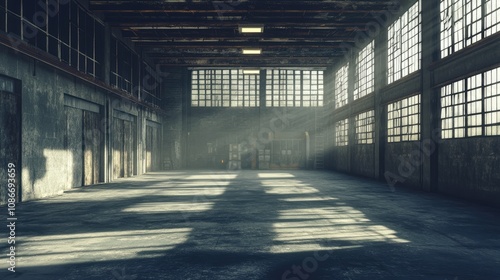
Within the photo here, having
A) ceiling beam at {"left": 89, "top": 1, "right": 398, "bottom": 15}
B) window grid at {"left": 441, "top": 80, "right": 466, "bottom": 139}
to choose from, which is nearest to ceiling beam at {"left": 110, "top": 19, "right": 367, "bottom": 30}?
ceiling beam at {"left": 89, "top": 1, "right": 398, "bottom": 15}


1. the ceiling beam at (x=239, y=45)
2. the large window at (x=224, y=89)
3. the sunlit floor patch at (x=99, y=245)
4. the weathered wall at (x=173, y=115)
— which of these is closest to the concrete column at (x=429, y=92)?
the ceiling beam at (x=239, y=45)

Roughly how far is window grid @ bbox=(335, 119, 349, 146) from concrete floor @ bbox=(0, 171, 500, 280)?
44.5ft

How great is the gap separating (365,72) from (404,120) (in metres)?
5.90

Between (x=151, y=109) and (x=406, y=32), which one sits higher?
(x=406, y=32)

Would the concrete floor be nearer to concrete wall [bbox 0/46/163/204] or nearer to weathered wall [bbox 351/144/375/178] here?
concrete wall [bbox 0/46/163/204]

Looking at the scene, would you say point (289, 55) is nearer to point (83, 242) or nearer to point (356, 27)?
point (356, 27)

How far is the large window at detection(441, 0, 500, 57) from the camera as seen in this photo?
964 centimetres

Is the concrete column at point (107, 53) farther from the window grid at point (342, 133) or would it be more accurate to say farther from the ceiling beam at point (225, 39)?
the window grid at point (342, 133)

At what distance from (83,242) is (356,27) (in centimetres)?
1618

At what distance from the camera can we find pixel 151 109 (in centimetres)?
2425

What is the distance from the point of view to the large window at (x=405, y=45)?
13836 mm

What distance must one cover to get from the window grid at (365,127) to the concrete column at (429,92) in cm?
538

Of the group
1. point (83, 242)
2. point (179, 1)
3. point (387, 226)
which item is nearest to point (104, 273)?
point (83, 242)

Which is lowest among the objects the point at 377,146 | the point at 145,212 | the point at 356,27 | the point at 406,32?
the point at 145,212
